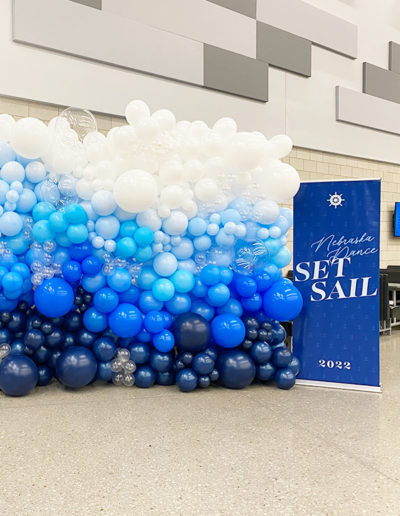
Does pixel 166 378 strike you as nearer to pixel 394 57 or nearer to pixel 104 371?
pixel 104 371

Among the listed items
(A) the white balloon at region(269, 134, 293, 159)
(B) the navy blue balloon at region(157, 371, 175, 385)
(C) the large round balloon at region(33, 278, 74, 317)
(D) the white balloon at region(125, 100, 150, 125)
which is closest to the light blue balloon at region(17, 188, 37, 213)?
(C) the large round balloon at region(33, 278, 74, 317)

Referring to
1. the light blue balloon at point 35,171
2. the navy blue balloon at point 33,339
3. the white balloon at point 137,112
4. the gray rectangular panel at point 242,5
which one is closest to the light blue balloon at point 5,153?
the light blue balloon at point 35,171

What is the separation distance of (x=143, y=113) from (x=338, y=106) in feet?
16.5

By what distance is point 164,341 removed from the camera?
129 inches

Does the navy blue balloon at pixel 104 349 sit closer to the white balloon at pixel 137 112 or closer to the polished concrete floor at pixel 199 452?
the polished concrete floor at pixel 199 452

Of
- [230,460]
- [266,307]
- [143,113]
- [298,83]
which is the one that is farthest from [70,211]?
[298,83]

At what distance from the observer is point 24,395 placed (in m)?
3.19

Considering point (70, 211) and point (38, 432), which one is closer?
point (38, 432)

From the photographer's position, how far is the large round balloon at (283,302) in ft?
11.2

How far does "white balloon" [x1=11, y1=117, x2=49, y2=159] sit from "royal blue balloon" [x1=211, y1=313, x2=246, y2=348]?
169 cm

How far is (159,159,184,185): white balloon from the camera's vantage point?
3189 mm

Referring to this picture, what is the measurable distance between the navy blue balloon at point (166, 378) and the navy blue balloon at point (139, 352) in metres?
0.18

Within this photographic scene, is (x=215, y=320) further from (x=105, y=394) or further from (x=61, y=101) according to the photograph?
(x=61, y=101)

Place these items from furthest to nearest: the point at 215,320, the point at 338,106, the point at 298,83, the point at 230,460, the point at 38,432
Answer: the point at 338,106 < the point at 298,83 < the point at 215,320 < the point at 38,432 < the point at 230,460
